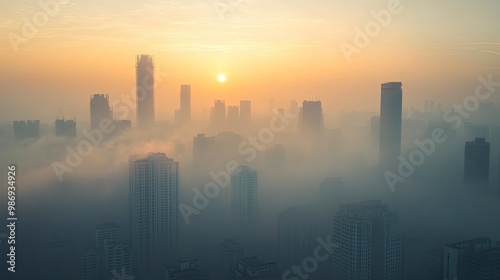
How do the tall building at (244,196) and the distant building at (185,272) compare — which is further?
the tall building at (244,196)

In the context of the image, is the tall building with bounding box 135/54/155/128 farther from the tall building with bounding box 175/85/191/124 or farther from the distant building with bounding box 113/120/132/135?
the tall building with bounding box 175/85/191/124

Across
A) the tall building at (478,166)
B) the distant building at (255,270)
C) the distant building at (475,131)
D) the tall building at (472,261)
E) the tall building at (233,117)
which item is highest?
the tall building at (233,117)

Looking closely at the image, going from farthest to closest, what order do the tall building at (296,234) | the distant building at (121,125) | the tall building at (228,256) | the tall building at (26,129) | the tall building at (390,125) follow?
the tall building at (390,125) → the distant building at (121,125) → the tall building at (296,234) → the tall building at (228,256) → the tall building at (26,129)

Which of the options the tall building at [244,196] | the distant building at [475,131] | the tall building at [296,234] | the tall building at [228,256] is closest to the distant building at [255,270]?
the tall building at [228,256]

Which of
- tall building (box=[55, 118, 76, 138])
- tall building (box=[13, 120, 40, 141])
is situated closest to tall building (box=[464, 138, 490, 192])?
tall building (box=[55, 118, 76, 138])

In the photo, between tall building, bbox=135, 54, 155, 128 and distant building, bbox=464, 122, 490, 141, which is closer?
tall building, bbox=135, 54, 155, 128

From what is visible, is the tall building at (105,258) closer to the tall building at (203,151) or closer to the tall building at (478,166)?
the tall building at (203,151)

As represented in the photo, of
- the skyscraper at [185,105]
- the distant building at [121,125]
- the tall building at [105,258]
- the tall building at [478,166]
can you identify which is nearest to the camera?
the tall building at [105,258]

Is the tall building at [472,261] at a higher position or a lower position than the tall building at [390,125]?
lower
